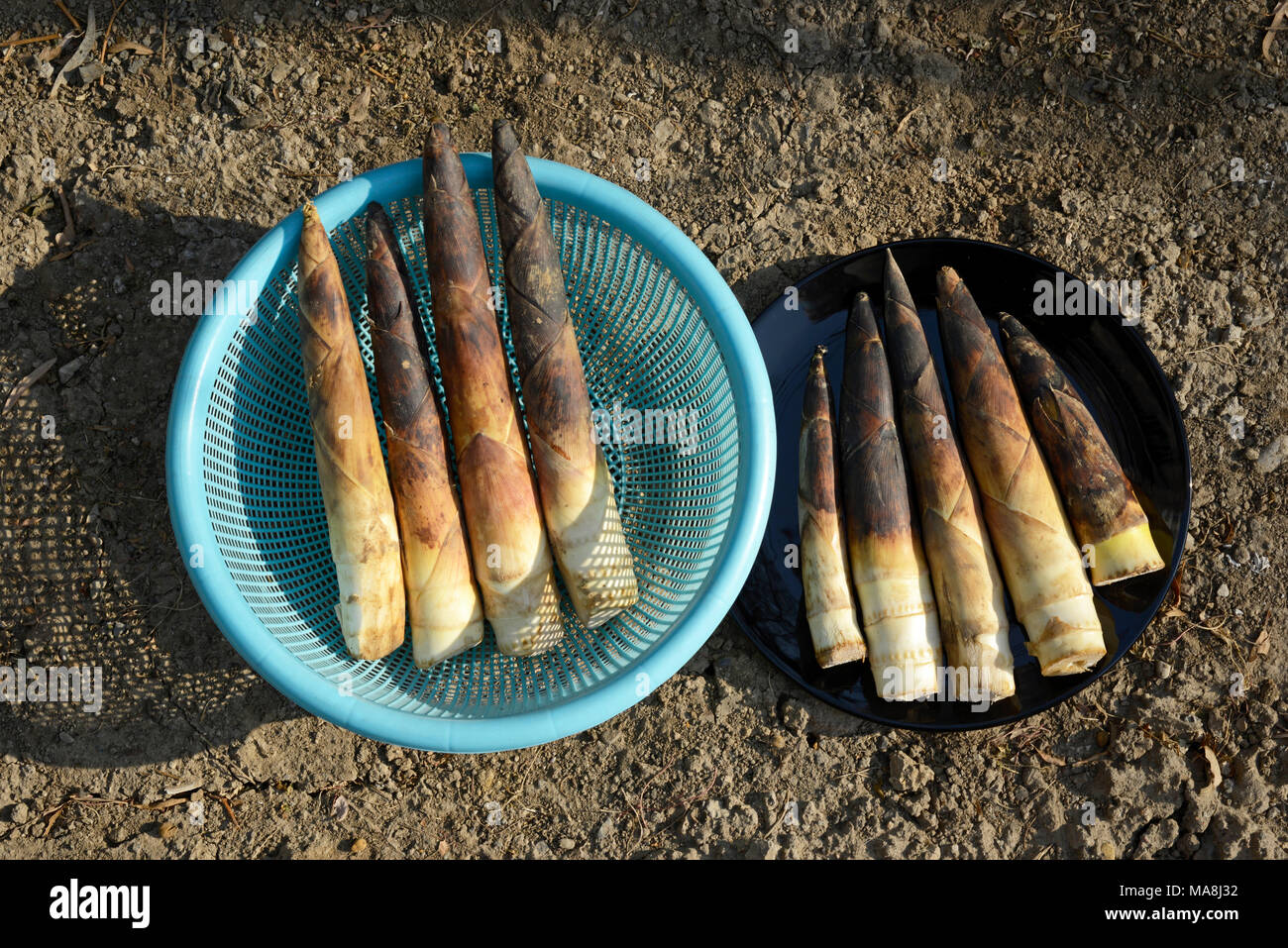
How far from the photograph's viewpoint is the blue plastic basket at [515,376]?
7.27ft

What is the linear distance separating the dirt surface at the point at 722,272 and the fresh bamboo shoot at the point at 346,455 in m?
0.88

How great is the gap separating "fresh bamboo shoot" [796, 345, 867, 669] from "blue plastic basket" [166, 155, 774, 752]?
1.39 feet

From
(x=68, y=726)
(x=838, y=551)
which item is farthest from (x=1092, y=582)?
(x=68, y=726)

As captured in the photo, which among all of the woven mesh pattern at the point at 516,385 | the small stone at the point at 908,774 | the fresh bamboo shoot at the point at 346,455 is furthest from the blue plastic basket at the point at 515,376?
the small stone at the point at 908,774

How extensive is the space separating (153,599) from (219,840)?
0.85 m

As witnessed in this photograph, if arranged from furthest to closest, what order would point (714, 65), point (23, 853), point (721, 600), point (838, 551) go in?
point (714, 65)
point (23, 853)
point (838, 551)
point (721, 600)

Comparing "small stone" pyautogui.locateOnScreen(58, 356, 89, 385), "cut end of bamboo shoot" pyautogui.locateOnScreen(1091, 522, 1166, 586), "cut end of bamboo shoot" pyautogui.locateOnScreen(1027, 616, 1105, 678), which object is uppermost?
"small stone" pyautogui.locateOnScreen(58, 356, 89, 385)

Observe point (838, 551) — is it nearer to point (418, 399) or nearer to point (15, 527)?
point (418, 399)

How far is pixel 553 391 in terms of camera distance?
2.36 metres

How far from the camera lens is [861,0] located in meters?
3.19

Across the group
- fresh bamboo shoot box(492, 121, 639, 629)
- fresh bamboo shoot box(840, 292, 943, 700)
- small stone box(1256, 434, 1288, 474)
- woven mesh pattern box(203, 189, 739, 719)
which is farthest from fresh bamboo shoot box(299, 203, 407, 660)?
small stone box(1256, 434, 1288, 474)

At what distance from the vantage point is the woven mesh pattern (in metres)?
2.39

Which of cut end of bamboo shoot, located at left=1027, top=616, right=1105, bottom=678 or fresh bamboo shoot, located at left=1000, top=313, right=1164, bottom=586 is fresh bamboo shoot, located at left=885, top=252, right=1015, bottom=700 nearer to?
cut end of bamboo shoot, located at left=1027, top=616, right=1105, bottom=678

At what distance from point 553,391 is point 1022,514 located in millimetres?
1481
